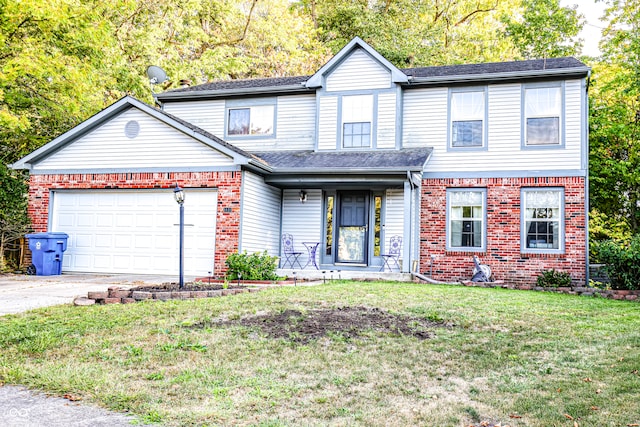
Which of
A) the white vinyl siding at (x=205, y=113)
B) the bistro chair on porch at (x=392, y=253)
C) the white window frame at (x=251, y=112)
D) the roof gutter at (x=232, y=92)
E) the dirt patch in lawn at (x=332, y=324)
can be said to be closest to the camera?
the dirt patch in lawn at (x=332, y=324)

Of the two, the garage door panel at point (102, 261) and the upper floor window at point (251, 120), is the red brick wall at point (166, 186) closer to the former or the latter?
the garage door panel at point (102, 261)

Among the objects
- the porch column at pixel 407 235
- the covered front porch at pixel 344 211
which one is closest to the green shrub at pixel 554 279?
the covered front porch at pixel 344 211

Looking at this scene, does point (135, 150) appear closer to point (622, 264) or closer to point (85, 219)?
point (85, 219)

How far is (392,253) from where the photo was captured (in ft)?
47.2

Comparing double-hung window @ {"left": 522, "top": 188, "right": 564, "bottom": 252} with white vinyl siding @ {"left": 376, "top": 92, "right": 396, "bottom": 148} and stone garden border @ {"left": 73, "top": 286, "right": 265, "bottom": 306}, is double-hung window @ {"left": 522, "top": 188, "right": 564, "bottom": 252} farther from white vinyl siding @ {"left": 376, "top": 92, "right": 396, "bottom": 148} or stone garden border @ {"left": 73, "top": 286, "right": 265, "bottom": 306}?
stone garden border @ {"left": 73, "top": 286, "right": 265, "bottom": 306}

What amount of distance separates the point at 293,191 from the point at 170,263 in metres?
3.94

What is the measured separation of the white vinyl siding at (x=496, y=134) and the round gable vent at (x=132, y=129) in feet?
22.4

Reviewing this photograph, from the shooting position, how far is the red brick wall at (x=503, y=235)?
43.7ft

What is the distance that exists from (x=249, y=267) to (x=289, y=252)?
342 centimetres

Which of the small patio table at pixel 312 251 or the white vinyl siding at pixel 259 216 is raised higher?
the white vinyl siding at pixel 259 216

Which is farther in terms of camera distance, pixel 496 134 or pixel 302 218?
pixel 302 218

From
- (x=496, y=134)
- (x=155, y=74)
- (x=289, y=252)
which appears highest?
(x=155, y=74)

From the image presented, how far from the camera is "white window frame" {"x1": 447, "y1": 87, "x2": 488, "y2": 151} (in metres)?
14.3

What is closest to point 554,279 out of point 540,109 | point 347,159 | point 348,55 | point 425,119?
point 540,109
